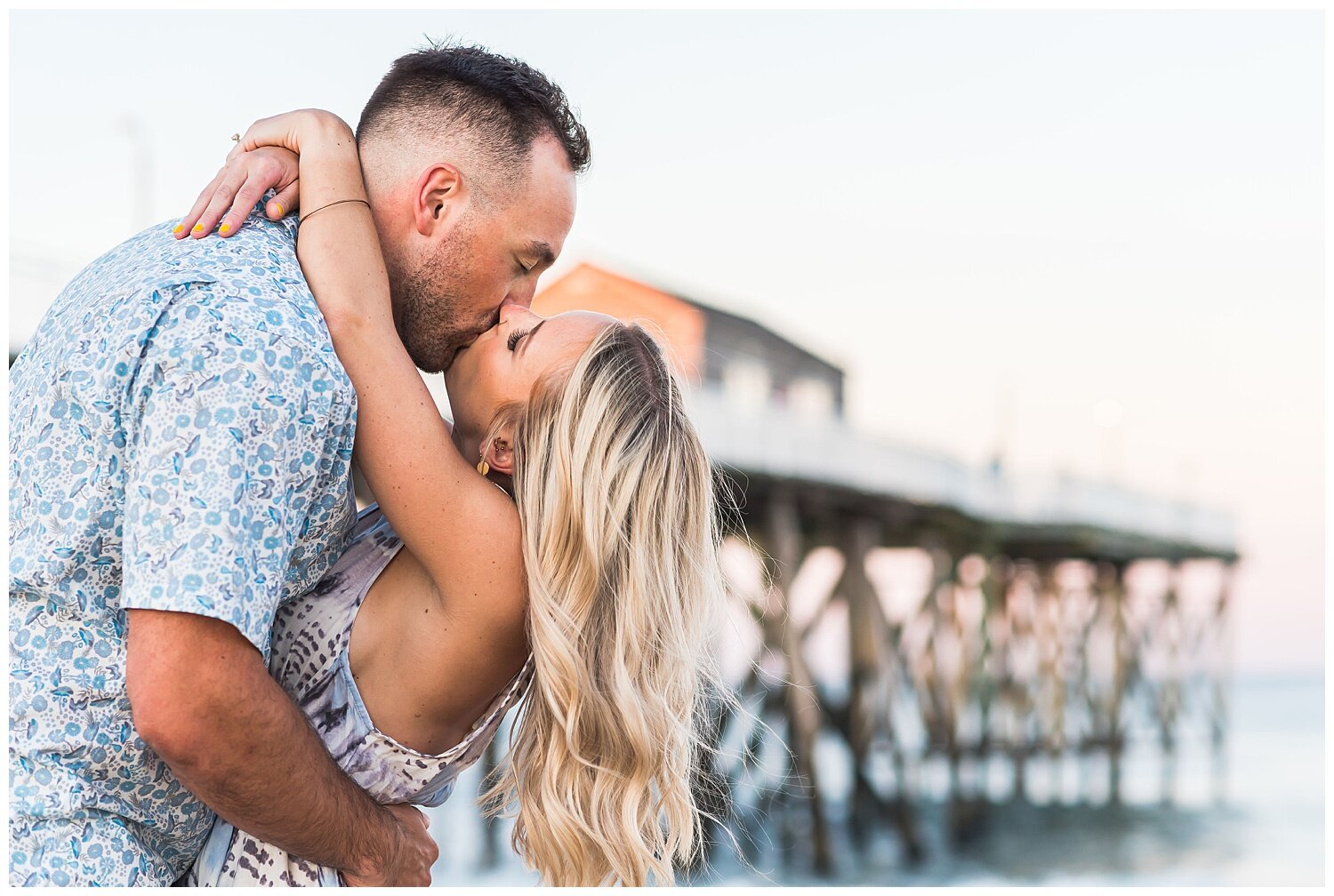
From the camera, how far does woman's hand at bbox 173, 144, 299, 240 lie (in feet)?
6.93

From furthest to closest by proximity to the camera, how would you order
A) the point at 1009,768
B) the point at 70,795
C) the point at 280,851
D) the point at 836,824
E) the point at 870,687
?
1. the point at 1009,768
2. the point at 836,824
3. the point at 870,687
4. the point at 280,851
5. the point at 70,795

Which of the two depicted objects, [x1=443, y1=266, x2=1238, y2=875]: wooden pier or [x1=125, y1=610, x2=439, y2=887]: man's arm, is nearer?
[x1=125, y1=610, x2=439, y2=887]: man's arm

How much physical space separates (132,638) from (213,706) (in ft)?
0.49

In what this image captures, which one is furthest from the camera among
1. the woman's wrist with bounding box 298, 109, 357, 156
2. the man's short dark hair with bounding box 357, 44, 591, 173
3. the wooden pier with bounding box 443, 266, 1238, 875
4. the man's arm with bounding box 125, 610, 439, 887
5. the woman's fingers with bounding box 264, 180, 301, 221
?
the wooden pier with bounding box 443, 266, 1238, 875

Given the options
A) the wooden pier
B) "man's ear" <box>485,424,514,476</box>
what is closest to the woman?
"man's ear" <box>485,424,514,476</box>

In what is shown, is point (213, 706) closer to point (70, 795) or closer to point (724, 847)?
point (70, 795)

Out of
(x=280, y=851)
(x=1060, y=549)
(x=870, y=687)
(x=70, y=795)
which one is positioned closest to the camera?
(x=70, y=795)

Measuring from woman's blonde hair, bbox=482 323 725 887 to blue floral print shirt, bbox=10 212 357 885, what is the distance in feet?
1.30

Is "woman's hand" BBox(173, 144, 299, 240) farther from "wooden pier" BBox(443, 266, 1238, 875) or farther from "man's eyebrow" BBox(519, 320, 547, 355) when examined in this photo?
"wooden pier" BBox(443, 266, 1238, 875)

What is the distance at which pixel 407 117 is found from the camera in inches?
97.0

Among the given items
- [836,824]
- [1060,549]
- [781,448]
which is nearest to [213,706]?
[781,448]

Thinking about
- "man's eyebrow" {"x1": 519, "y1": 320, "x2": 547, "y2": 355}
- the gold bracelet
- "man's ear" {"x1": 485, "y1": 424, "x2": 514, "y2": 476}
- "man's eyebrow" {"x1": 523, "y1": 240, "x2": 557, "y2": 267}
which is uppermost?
the gold bracelet

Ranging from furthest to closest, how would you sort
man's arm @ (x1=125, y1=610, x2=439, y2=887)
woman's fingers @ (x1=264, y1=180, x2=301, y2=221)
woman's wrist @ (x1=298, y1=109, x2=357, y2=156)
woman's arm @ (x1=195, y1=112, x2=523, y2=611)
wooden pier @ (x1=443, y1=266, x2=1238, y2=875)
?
wooden pier @ (x1=443, y1=266, x2=1238, y2=875) → woman's wrist @ (x1=298, y1=109, x2=357, y2=156) → woman's fingers @ (x1=264, y1=180, x2=301, y2=221) → woman's arm @ (x1=195, y1=112, x2=523, y2=611) → man's arm @ (x1=125, y1=610, x2=439, y2=887)

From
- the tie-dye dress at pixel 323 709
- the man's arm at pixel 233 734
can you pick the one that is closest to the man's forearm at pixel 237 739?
the man's arm at pixel 233 734
